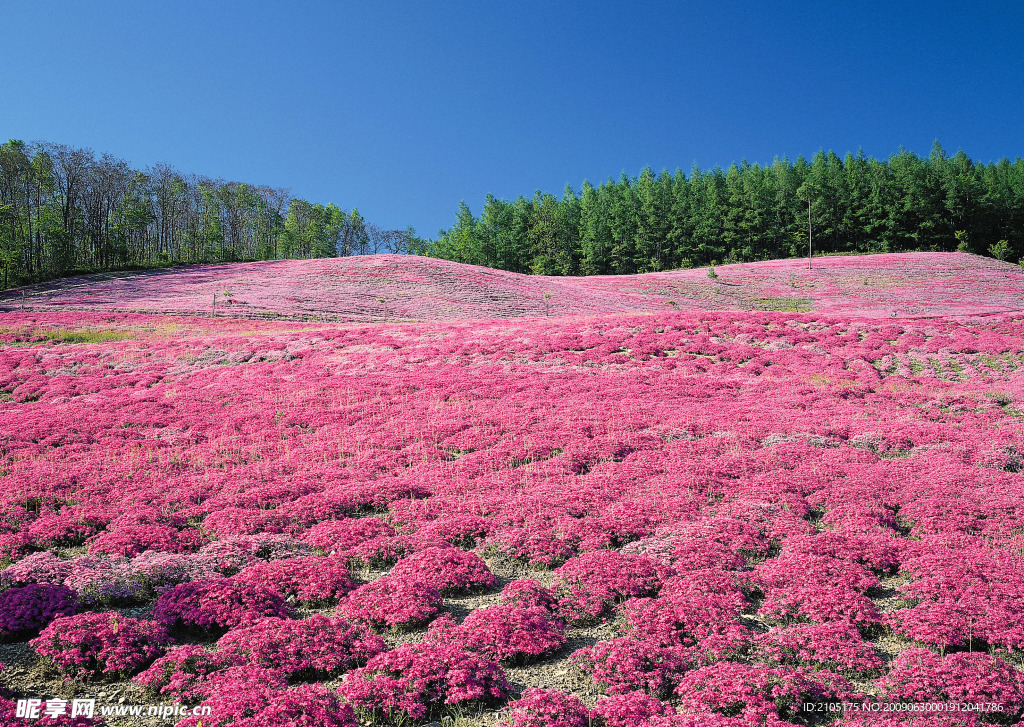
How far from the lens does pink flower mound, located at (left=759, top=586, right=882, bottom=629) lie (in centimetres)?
677

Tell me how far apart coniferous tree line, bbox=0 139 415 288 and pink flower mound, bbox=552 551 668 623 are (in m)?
76.5

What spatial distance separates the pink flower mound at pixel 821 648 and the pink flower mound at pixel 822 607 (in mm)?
305

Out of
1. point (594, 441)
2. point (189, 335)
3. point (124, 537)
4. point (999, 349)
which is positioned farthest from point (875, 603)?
point (189, 335)

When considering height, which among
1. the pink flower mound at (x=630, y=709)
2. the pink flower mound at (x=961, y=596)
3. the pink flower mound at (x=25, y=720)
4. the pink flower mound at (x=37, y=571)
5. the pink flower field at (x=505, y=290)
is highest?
the pink flower field at (x=505, y=290)

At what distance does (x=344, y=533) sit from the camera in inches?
380

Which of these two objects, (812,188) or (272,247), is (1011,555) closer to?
(812,188)

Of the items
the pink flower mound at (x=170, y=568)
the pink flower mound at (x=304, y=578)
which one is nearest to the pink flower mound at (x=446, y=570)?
the pink flower mound at (x=304, y=578)

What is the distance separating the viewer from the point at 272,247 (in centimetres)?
10981

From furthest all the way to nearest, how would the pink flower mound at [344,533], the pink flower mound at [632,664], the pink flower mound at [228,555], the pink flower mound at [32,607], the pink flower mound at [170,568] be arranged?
the pink flower mound at [344,533]
the pink flower mound at [228,555]
the pink flower mound at [170,568]
the pink flower mound at [32,607]
the pink flower mound at [632,664]

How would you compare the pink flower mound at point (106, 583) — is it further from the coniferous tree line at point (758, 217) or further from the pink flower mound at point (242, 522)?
the coniferous tree line at point (758, 217)

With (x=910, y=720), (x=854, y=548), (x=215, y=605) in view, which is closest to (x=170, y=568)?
(x=215, y=605)

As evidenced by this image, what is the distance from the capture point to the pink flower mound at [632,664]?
18.4 ft

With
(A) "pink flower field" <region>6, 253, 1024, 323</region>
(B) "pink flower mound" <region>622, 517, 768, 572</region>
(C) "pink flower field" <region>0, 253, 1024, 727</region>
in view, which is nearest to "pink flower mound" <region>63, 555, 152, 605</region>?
(C) "pink flower field" <region>0, 253, 1024, 727</region>

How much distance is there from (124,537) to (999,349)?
31.7 m
